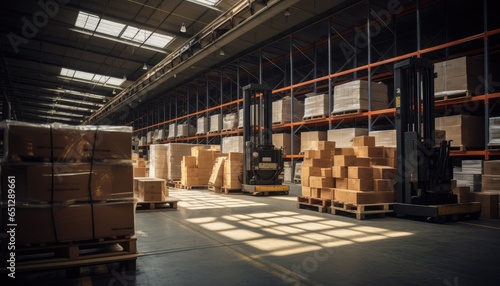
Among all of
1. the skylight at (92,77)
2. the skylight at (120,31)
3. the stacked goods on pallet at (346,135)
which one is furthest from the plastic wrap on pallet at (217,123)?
the skylight at (92,77)

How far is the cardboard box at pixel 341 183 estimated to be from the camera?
6.82m

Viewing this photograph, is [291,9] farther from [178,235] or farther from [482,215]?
[178,235]

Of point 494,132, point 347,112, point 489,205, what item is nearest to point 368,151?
point 489,205

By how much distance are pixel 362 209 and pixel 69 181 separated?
197 inches

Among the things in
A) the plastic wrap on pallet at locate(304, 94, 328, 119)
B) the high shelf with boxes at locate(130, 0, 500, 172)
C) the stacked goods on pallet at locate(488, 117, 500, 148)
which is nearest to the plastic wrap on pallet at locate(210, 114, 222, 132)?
the high shelf with boxes at locate(130, 0, 500, 172)

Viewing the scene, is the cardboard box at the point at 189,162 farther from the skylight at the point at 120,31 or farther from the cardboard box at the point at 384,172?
the cardboard box at the point at 384,172

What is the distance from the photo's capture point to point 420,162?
6219 millimetres

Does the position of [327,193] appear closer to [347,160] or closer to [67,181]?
[347,160]

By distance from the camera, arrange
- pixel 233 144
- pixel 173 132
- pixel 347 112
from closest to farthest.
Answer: pixel 347 112 < pixel 233 144 < pixel 173 132

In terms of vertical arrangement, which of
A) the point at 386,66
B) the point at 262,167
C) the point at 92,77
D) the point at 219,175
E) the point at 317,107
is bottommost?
the point at 219,175

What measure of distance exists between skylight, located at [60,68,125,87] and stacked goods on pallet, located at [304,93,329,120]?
15.7 meters

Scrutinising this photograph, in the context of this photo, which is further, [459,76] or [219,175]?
[219,175]

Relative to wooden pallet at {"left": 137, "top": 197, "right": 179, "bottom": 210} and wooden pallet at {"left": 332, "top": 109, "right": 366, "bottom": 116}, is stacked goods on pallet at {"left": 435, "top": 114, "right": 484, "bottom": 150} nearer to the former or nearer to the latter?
wooden pallet at {"left": 332, "top": 109, "right": 366, "bottom": 116}

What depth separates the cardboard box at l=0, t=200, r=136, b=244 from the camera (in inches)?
122
